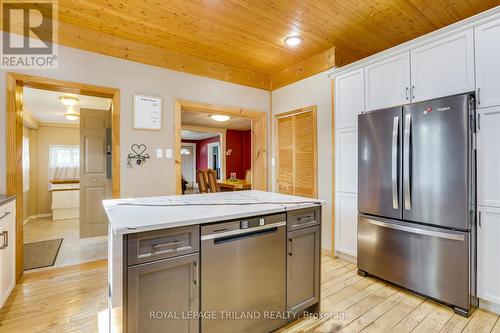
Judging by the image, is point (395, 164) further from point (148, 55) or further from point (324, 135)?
point (148, 55)

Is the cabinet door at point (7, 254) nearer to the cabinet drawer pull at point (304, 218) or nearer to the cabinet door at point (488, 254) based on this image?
the cabinet drawer pull at point (304, 218)

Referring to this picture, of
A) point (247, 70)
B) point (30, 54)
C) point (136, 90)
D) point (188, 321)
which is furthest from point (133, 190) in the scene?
point (247, 70)

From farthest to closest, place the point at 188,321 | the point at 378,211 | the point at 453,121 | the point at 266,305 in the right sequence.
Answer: the point at 378,211, the point at 453,121, the point at 266,305, the point at 188,321

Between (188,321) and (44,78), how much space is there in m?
2.80

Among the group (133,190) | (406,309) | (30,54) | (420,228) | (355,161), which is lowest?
(406,309)

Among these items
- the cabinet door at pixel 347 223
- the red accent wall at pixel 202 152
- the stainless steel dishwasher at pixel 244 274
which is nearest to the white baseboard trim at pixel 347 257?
the cabinet door at pixel 347 223

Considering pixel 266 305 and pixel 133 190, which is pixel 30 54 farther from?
pixel 266 305

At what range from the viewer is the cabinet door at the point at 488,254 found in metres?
1.94

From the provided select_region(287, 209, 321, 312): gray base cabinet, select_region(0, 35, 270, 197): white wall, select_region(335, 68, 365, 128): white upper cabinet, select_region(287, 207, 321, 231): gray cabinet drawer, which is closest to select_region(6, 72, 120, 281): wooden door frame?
select_region(0, 35, 270, 197): white wall

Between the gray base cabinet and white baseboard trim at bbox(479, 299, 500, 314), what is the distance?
1.38 m

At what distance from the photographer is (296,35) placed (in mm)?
2904

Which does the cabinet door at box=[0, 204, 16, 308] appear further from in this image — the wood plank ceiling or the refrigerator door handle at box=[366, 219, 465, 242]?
the refrigerator door handle at box=[366, 219, 465, 242]

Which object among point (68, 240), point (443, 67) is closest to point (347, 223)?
point (443, 67)

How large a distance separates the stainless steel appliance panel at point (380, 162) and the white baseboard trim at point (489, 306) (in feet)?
2.87
